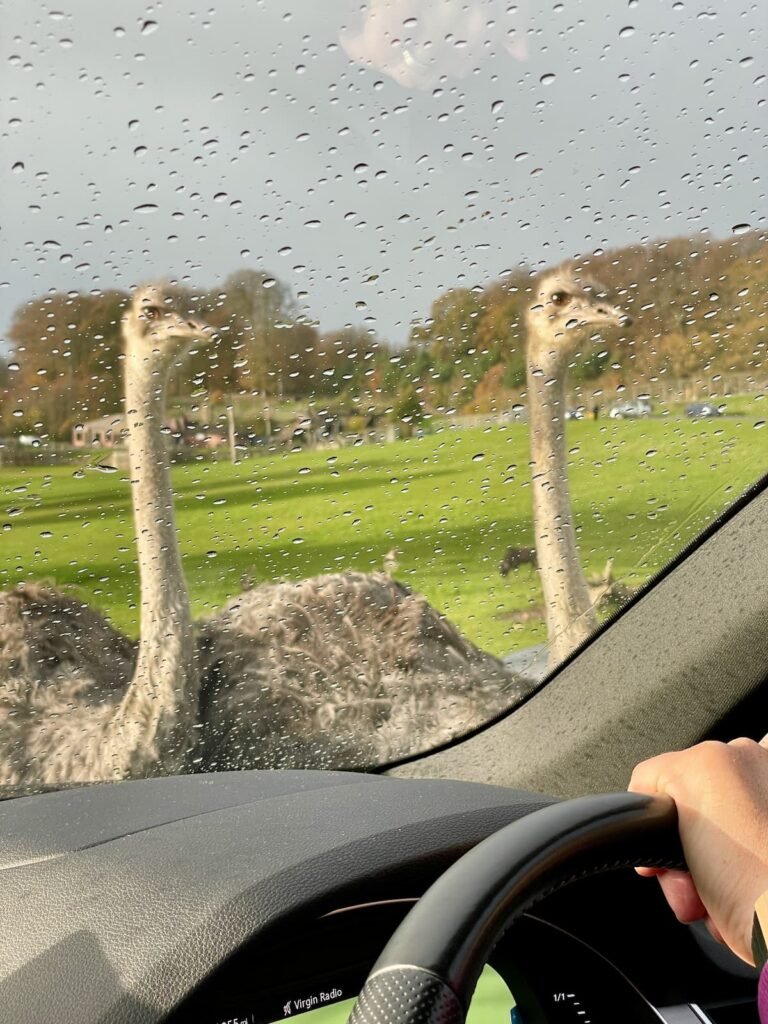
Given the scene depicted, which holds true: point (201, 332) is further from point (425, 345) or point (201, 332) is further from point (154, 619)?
point (154, 619)

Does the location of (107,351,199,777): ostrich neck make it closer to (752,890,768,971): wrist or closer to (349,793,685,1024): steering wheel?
(349,793,685,1024): steering wheel

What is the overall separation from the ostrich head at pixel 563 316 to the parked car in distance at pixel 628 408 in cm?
16

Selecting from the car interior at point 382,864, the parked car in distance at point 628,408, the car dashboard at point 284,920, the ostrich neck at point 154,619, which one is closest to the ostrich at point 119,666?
the ostrich neck at point 154,619

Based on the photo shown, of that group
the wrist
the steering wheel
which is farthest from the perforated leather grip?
the wrist

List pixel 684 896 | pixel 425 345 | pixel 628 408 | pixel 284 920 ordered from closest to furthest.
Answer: pixel 684 896 → pixel 284 920 → pixel 425 345 → pixel 628 408

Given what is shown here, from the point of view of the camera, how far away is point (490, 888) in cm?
101

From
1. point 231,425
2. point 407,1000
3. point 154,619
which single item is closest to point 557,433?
point 231,425

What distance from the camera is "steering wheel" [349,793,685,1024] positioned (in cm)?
91

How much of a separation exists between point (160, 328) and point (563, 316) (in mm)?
926

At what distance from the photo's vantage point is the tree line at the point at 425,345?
91.0 inches

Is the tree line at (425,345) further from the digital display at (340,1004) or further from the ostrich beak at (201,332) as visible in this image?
the digital display at (340,1004)

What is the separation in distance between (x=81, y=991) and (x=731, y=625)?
5.08 feet

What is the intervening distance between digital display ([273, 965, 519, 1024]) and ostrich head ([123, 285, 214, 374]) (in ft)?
4.47

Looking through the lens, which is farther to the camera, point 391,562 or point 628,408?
point 391,562
